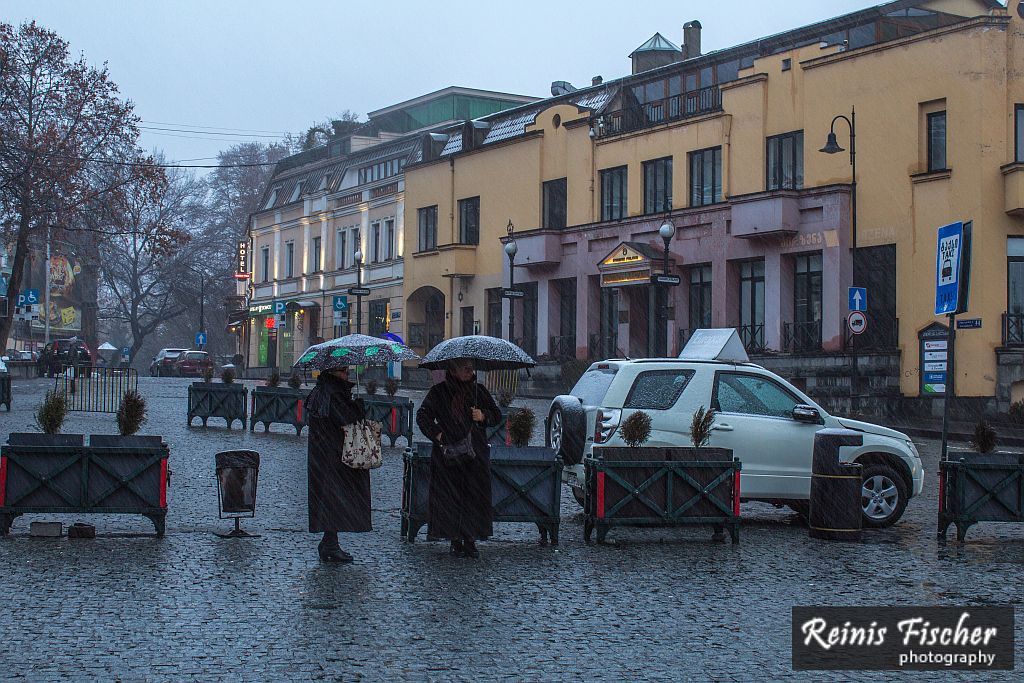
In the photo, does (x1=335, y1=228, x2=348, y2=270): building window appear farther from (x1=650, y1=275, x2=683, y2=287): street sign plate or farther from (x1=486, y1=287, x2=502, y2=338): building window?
(x1=650, y1=275, x2=683, y2=287): street sign plate

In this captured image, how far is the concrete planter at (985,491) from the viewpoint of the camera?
43.0 feet

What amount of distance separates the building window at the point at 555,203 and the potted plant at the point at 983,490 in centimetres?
3712

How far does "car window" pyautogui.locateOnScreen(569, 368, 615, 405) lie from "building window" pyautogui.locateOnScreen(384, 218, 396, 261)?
4634 cm

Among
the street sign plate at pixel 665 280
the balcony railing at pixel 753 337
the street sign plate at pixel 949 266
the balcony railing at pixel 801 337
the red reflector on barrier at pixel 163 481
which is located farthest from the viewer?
the balcony railing at pixel 753 337

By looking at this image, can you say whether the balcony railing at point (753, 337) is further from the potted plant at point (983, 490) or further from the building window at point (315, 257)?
the building window at point (315, 257)

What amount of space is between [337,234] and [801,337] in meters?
32.4

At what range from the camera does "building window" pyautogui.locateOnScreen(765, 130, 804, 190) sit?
131 feet

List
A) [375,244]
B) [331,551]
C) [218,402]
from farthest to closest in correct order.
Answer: [375,244] → [218,402] → [331,551]

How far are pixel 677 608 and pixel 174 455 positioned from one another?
13.5 meters

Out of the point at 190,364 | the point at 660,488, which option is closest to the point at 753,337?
the point at 660,488

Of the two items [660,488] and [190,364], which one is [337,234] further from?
[660,488]

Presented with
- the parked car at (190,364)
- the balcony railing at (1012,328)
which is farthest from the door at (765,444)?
the parked car at (190,364)

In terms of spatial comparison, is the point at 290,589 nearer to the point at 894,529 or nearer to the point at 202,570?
the point at 202,570

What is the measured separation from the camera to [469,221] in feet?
182
